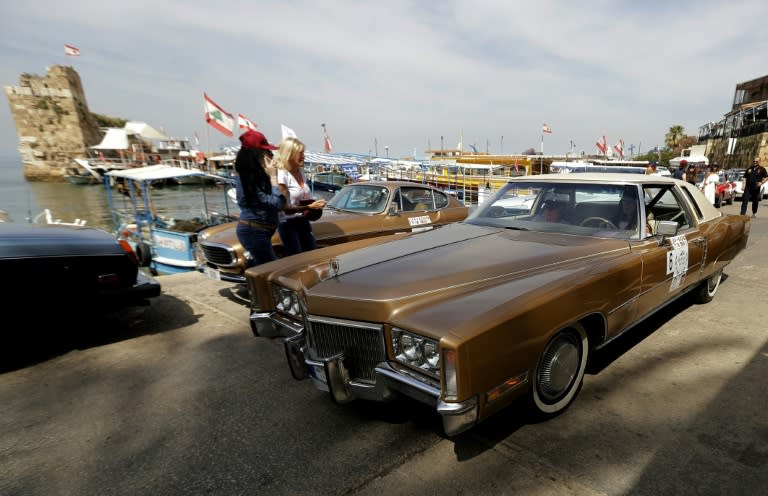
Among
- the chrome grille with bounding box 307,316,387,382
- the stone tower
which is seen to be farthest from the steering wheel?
the stone tower

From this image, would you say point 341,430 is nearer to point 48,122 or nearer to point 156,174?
point 156,174

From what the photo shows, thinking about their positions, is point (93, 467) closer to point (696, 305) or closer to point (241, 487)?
point (241, 487)

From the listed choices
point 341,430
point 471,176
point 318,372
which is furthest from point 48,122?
point 341,430

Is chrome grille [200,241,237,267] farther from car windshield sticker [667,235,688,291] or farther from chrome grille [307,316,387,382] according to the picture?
car windshield sticker [667,235,688,291]

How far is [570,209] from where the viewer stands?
3.42 m

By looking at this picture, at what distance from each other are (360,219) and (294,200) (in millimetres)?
1513

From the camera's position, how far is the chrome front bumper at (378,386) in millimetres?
1813

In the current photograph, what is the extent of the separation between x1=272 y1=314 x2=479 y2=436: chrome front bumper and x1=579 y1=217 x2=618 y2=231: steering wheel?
6.90 ft

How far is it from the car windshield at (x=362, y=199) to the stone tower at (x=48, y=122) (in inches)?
2407

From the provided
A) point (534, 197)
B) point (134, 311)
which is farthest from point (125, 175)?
point (534, 197)

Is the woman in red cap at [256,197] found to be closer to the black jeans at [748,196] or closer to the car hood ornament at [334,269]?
the car hood ornament at [334,269]

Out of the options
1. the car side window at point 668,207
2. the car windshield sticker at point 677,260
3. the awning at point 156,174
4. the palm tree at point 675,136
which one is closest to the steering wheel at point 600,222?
the car windshield sticker at point 677,260

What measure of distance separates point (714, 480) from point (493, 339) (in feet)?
4.30

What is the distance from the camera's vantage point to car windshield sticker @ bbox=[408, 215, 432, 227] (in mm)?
6113
